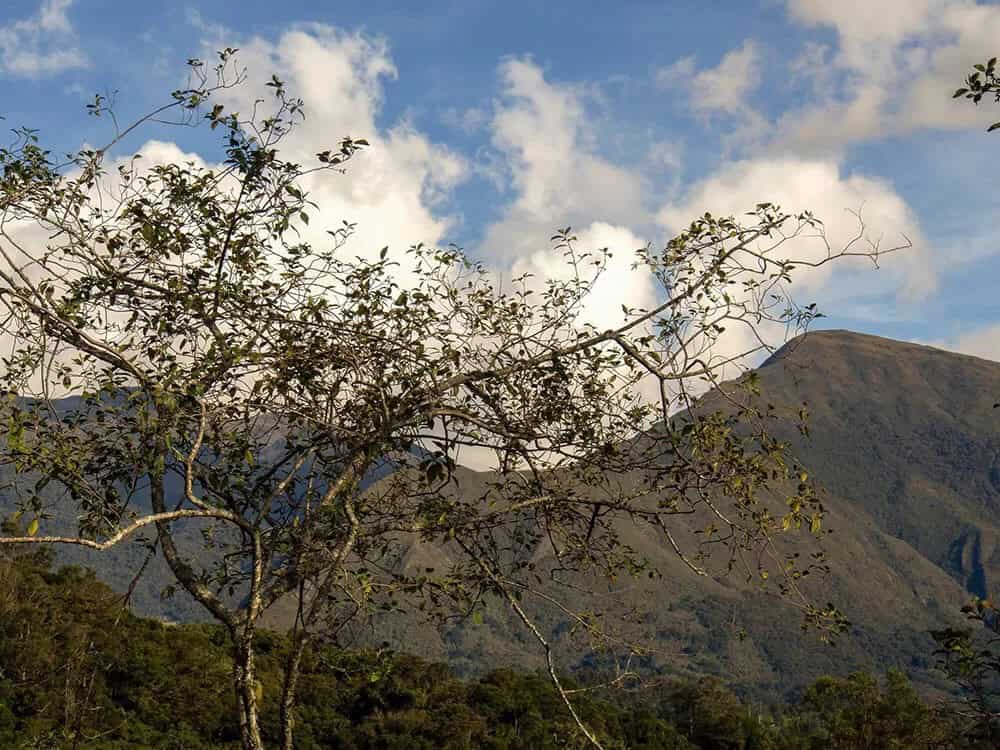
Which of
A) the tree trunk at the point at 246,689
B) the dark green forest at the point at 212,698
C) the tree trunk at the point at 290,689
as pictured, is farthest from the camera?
the dark green forest at the point at 212,698

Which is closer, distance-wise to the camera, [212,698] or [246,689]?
[246,689]

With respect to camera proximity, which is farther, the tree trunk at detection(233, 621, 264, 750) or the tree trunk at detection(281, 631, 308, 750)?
the tree trunk at detection(281, 631, 308, 750)

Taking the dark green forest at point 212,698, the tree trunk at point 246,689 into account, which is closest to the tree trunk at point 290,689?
the tree trunk at point 246,689

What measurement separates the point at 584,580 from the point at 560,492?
4.69 ft

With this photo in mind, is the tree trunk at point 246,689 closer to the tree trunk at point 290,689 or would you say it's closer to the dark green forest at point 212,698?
the tree trunk at point 290,689

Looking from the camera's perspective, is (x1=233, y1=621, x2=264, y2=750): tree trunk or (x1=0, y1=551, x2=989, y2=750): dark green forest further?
(x1=0, y1=551, x2=989, y2=750): dark green forest

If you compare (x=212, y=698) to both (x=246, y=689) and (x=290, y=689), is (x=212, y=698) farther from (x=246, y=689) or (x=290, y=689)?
(x=246, y=689)

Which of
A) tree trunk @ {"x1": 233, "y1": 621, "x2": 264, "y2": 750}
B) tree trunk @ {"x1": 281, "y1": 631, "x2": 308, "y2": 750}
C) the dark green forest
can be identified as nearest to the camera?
tree trunk @ {"x1": 233, "y1": 621, "x2": 264, "y2": 750}

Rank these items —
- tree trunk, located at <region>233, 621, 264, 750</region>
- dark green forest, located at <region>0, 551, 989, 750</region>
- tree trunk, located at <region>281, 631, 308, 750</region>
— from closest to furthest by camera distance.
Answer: tree trunk, located at <region>233, 621, 264, 750</region> < tree trunk, located at <region>281, 631, 308, 750</region> < dark green forest, located at <region>0, 551, 989, 750</region>

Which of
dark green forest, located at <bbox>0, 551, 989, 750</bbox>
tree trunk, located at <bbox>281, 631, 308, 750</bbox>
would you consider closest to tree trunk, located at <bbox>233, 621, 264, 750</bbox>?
tree trunk, located at <bbox>281, 631, 308, 750</bbox>

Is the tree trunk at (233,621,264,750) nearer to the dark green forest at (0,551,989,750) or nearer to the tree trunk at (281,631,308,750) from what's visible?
the tree trunk at (281,631,308,750)

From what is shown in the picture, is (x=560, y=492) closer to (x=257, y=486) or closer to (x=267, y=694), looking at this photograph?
(x=257, y=486)

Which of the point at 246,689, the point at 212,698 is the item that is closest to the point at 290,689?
the point at 246,689

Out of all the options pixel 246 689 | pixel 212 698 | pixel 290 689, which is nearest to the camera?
pixel 246 689
